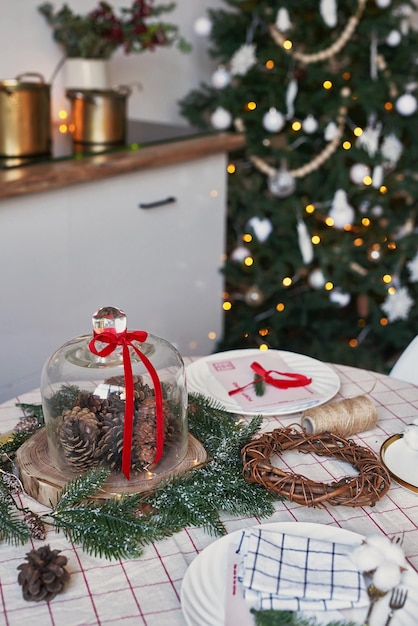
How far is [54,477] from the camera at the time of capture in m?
1.05

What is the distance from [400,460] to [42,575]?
1.76 feet

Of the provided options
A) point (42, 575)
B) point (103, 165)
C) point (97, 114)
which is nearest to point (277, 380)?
point (42, 575)

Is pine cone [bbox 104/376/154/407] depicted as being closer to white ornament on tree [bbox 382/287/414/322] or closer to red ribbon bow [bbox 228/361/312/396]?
red ribbon bow [bbox 228/361/312/396]

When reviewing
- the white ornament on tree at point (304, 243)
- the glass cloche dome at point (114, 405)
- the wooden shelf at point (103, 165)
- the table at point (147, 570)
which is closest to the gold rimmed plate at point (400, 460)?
the table at point (147, 570)

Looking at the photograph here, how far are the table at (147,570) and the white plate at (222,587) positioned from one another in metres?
0.03

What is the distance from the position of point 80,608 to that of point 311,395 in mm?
608

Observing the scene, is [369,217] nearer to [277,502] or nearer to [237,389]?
[237,389]

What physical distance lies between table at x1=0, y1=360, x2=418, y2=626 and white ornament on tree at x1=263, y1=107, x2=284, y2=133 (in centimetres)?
171

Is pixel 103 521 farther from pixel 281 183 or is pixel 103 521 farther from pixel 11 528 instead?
pixel 281 183

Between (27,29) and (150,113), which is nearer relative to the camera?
(27,29)

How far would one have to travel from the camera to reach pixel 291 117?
9.25ft

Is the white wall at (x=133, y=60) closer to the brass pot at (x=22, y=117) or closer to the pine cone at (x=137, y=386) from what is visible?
the brass pot at (x=22, y=117)

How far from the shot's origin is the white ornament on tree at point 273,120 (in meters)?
2.66

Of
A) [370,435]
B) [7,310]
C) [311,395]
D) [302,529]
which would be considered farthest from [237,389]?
[7,310]
